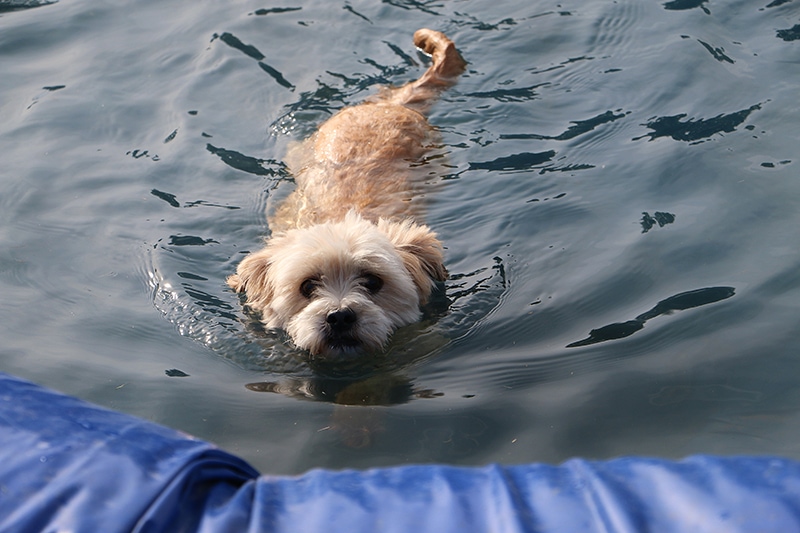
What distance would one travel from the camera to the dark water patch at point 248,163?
254 inches

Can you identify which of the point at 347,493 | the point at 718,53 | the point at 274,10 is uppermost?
the point at 347,493

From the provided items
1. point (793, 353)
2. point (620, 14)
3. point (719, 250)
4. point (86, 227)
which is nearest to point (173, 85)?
point (86, 227)

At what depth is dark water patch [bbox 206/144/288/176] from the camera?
21.2 feet

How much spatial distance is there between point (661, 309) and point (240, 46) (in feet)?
17.7

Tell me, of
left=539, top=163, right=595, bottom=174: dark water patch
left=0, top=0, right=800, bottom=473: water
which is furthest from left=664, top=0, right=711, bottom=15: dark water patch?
left=539, top=163, right=595, bottom=174: dark water patch

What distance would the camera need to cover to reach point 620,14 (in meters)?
7.86

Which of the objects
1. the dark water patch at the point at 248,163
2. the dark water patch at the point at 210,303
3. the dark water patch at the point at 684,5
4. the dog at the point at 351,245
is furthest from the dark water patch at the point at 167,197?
the dark water patch at the point at 684,5

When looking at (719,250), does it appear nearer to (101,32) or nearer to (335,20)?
(335,20)

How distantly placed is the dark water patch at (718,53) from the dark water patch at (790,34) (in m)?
0.49

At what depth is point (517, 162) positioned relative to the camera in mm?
6289

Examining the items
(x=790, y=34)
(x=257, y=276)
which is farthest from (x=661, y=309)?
(x=790, y=34)

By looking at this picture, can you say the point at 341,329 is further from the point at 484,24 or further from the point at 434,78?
the point at 484,24

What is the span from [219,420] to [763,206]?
139 inches

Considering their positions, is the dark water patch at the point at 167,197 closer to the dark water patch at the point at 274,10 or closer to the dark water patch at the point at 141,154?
the dark water patch at the point at 141,154
